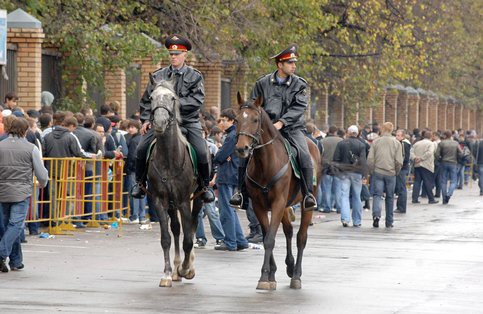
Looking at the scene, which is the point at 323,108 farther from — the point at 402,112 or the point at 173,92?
the point at 173,92

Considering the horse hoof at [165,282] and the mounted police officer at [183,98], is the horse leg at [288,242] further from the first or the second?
the horse hoof at [165,282]

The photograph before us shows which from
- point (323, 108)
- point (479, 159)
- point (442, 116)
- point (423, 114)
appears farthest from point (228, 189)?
point (442, 116)

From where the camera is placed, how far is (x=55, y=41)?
2641 cm

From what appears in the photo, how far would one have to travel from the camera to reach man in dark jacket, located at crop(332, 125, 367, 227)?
2573 cm

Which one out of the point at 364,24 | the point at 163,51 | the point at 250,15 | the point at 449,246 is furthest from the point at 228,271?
the point at 364,24

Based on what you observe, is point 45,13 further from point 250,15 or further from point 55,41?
point 250,15

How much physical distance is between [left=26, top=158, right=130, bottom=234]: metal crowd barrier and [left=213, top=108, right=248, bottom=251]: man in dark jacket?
2.96m

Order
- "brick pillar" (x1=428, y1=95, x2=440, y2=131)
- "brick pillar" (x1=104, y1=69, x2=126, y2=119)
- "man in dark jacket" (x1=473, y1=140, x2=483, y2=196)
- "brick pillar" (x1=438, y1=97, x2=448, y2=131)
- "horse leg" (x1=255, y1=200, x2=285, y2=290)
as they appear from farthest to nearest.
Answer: "brick pillar" (x1=438, y1=97, x2=448, y2=131) < "brick pillar" (x1=428, y1=95, x2=440, y2=131) < "man in dark jacket" (x1=473, y1=140, x2=483, y2=196) < "brick pillar" (x1=104, y1=69, x2=126, y2=119) < "horse leg" (x1=255, y1=200, x2=285, y2=290)

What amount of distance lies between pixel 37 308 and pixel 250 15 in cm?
2225

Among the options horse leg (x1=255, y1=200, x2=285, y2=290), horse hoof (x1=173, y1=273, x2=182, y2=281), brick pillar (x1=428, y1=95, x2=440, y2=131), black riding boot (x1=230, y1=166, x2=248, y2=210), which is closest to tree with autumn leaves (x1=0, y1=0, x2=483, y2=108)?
black riding boot (x1=230, y1=166, x2=248, y2=210)

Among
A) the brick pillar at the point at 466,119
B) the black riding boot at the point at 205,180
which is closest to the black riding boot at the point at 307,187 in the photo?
the black riding boot at the point at 205,180

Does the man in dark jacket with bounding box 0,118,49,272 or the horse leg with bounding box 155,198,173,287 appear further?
the man in dark jacket with bounding box 0,118,49,272

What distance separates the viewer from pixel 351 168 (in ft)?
84.4

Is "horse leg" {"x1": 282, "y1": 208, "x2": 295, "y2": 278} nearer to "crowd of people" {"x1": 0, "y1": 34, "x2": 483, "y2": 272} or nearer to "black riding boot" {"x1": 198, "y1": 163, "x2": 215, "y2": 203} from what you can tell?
"crowd of people" {"x1": 0, "y1": 34, "x2": 483, "y2": 272}
